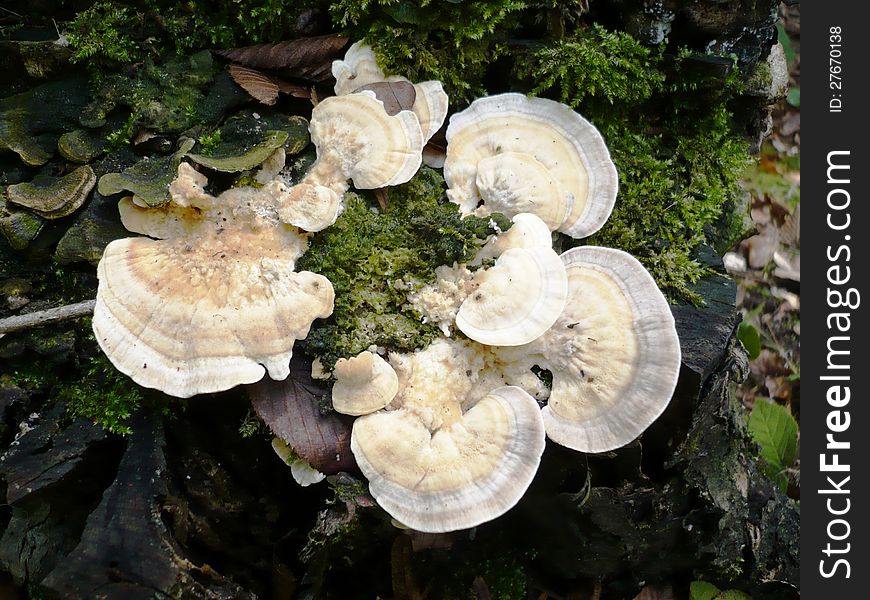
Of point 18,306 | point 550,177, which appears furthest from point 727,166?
point 18,306

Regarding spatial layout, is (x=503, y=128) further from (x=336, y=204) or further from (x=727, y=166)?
(x=727, y=166)

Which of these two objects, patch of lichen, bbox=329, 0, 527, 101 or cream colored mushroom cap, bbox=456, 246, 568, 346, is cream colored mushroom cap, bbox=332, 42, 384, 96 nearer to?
patch of lichen, bbox=329, 0, 527, 101

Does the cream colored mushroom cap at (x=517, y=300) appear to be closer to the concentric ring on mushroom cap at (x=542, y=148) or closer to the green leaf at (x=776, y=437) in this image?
the concentric ring on mushroom cap at (x=542, y=148)

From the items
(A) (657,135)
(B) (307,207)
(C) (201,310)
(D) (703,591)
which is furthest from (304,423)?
(D) (703,591)

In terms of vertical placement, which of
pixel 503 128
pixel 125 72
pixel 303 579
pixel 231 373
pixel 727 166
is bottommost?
pixel 303 579

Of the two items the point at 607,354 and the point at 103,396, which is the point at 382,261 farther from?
the point at 103,396

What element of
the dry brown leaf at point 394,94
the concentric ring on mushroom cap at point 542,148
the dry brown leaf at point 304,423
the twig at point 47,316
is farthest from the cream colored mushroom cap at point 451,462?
the dry brown leaf at point 394,94
